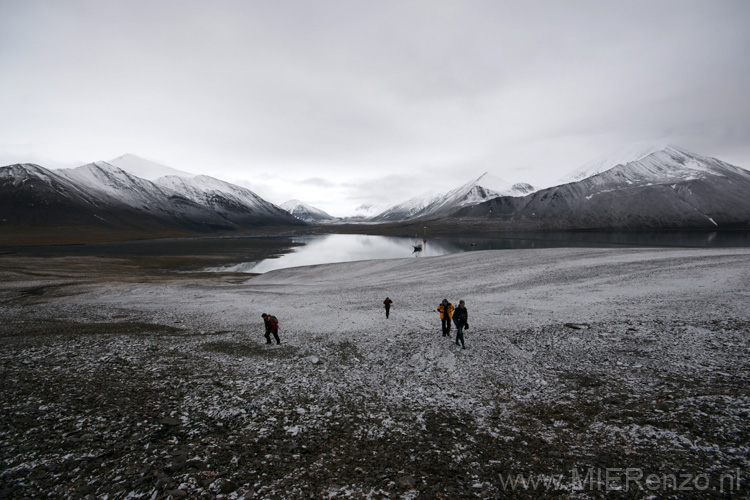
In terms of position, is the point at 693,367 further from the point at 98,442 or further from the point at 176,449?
the point at 98,442

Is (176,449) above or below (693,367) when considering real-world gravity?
below

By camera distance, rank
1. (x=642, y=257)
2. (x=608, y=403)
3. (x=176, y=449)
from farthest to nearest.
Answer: (x=642, y=257), (x=608, y=403), (x=176, y=449)

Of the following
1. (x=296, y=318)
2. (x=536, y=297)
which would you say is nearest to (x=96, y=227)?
(x=296, y=318)

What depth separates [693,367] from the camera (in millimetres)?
12094

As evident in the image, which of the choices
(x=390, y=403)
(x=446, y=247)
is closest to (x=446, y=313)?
(x=390, y=403)

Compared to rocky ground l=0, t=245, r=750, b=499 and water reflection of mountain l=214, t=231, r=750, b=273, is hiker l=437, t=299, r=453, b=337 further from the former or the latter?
water reflection of mountain l=214, t=231, r=750, b=273

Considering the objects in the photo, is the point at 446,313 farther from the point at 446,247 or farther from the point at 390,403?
the point at 446,247

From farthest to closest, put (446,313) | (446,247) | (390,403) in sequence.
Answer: (446,247)
(446,313)
(390,403)

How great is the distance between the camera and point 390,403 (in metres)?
11.2

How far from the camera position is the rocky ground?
745 cm

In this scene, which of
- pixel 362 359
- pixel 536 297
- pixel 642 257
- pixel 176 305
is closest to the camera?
pixel 362 359

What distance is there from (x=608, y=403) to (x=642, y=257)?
129 feet

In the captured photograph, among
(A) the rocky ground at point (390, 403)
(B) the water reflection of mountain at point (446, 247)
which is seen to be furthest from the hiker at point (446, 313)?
(B) the water reflection of mountain at point (446, 247)

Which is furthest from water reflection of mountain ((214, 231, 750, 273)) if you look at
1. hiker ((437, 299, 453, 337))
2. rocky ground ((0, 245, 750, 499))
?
hiker ((437, 299, 453, 337))
